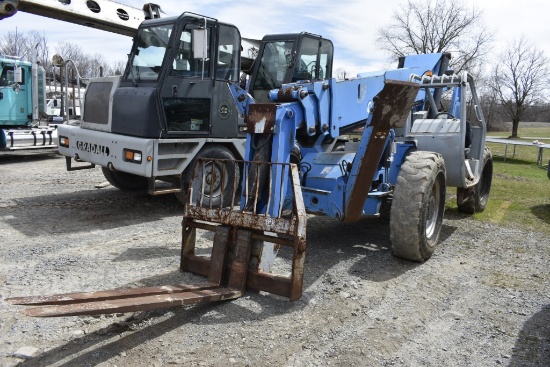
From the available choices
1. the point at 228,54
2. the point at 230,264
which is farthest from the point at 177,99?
A: the point at 230,264

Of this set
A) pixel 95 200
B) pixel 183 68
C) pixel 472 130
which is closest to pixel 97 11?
pixel 183 68

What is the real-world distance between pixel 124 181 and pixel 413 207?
5631mm

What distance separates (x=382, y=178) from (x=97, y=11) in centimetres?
570

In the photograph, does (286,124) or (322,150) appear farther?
(322,150)

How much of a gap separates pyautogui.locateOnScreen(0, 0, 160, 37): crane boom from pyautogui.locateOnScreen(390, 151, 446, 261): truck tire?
583cm

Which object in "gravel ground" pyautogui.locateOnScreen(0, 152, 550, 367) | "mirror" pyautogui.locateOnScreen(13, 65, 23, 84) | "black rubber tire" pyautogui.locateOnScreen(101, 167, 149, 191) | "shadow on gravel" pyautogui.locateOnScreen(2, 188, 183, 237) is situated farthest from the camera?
"mirror" pyautogui.locateOnScreen(13, 65, 23, 84)

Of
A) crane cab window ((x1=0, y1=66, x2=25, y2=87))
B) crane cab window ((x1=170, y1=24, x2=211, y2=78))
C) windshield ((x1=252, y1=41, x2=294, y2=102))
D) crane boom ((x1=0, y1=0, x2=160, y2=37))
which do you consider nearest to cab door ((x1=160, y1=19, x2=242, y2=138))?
crane cab window ((x1=170, y1=24, x2=211, y2=78))

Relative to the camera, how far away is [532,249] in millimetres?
6391

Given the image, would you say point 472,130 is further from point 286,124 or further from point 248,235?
point 248,235

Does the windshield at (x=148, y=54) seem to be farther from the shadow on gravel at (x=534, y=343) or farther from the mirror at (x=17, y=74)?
the mirror at (x=17, y=74)

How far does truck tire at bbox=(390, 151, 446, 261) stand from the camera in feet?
17.2

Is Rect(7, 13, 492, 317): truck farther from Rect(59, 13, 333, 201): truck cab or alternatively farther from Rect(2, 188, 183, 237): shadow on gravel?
Rect(2, 188, 183, 237): shadow on gravel

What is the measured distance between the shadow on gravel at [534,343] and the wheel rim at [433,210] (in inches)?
68.7

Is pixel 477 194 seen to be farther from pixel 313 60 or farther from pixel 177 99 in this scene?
pixel 177 99
